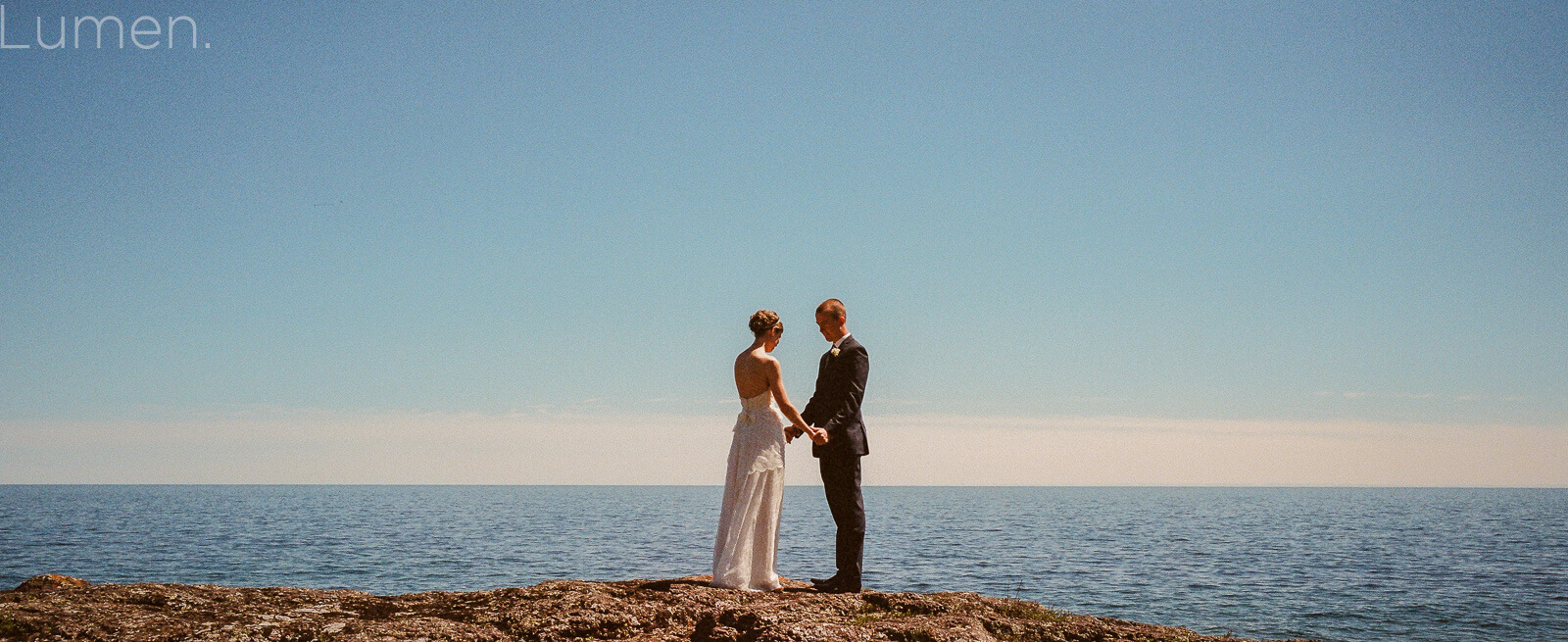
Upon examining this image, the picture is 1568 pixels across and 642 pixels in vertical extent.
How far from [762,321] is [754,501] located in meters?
1.75

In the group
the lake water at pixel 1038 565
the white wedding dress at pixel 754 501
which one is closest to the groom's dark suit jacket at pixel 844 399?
the white wedding dress at pixel 754 501

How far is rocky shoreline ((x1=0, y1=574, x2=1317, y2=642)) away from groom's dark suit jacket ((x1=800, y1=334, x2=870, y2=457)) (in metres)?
1.44

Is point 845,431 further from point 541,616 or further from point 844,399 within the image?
point 541,616

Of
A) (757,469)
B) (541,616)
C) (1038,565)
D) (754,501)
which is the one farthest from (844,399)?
(1038,565)

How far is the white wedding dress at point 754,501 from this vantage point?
919 centimetres

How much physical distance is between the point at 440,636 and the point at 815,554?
4364cm

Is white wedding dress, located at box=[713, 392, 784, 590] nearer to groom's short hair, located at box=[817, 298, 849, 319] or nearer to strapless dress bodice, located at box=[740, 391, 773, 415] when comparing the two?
strapless dress bodice, located at box=[740, 391, 773, 415]

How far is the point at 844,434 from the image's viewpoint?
9305 millimetres

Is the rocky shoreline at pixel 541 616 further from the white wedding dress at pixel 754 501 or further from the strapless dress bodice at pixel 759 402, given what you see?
the strapless dress bodice at pixel 759 402

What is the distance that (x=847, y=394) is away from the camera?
9273 mm

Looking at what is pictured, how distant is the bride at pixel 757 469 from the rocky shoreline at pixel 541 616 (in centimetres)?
45

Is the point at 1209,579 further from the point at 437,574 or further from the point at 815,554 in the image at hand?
the point at 437,574

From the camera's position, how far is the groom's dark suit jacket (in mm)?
9273

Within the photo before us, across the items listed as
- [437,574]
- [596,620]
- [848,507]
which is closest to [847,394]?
[848,507]
